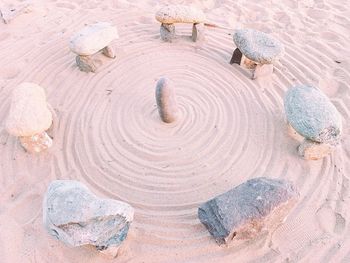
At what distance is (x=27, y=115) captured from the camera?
136 inches

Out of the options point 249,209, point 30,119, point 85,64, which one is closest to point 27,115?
point 30,119

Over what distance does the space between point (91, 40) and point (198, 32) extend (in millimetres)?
1397

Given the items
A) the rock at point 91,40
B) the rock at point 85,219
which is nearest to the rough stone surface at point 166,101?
the rock at point 91,40

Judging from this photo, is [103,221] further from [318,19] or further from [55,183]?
[318,19]

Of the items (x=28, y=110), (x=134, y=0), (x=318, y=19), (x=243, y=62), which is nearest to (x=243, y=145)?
(x=243, y=62)

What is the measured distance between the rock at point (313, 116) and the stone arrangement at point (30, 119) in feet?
7.55

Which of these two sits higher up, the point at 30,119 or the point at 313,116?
the point at 313,116

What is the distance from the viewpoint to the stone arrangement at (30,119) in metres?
3.43

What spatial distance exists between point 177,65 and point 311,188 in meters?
2.14

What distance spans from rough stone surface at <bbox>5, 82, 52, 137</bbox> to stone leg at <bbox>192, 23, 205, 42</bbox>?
2140mm

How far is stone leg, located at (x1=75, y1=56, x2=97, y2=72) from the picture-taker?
14.3ft

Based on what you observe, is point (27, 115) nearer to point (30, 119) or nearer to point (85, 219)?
point (30, 119)

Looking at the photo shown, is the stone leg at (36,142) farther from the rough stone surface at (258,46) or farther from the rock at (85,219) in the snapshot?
the rough stone surface at (258,46)

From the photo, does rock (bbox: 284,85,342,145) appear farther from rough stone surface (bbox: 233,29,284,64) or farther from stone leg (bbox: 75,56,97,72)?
stone leg (bbox: 75,56,97,72)
